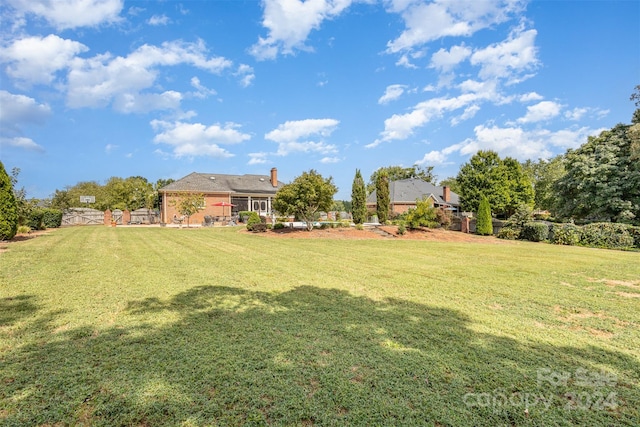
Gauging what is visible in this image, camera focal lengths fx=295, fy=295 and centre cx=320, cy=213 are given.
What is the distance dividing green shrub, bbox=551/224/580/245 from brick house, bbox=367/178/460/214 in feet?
75.5

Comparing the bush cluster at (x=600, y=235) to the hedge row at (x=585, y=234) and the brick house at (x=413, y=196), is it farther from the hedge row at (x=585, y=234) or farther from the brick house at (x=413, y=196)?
the brick house at (x=413, y=196)

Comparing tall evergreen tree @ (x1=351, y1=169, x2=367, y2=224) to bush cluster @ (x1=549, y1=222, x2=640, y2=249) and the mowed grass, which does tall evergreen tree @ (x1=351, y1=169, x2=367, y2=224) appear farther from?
the mowed grass

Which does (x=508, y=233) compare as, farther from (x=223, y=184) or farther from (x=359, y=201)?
(x=223, y=184)

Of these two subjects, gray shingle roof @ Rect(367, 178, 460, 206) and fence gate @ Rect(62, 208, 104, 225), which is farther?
gray shingle roof @ Rect(367, 178, 460, 206)

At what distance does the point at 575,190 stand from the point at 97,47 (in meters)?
30.8

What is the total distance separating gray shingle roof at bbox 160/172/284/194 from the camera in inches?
1278

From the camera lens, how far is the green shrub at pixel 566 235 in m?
15.6

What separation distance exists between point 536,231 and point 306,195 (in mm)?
13245

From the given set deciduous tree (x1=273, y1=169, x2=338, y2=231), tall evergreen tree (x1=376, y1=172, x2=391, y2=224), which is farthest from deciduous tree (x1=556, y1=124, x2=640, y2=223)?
deciduous tree (x1=273, y1=169, x2=338, y2=231)

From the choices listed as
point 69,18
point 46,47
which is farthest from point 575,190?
point 46,47

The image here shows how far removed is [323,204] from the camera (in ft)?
58.5

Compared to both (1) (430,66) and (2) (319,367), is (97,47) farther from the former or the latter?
(2) (319,367)

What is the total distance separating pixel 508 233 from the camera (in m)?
18.5

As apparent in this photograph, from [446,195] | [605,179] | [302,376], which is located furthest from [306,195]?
[446,195]
